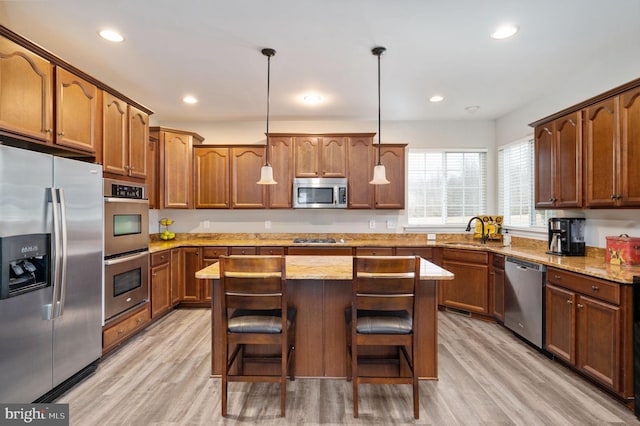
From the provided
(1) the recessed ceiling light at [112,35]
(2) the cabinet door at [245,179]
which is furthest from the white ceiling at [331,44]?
(2) the cabinet door at [245,179]

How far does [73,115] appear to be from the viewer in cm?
245

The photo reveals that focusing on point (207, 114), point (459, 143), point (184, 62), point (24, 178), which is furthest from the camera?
point (459, 143)

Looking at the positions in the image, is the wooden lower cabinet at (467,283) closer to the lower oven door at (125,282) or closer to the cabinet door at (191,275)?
the cabinet door at (191,275)

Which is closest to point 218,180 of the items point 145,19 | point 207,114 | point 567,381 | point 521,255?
point 207,114

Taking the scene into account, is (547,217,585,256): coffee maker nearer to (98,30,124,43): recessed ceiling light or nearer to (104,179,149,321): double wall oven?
(104,179,149,321): double wall oven

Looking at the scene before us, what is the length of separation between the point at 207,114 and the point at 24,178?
2949 mm

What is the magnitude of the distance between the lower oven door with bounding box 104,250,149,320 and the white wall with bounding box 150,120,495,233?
1.67 metres

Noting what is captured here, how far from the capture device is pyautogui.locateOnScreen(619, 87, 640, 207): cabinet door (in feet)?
7.62

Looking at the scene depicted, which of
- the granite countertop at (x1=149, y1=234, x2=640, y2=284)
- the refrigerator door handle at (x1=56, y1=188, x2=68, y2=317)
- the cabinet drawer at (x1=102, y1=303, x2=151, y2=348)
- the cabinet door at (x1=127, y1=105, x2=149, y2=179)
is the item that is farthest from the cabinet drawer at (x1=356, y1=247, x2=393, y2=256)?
the refrigerator door handle at (x1=56, y1=188, x2=68, y2=317)

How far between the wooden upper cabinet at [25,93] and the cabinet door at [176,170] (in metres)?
2.03

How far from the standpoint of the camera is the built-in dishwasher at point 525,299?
2902 millimetres

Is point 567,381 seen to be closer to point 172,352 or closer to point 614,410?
point 614,410

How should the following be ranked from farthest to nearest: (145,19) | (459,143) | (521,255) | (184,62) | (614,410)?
(459,143), (521,255), (184,62), (145,19), (614,410)

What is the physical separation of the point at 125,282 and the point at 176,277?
1211 millimetres
